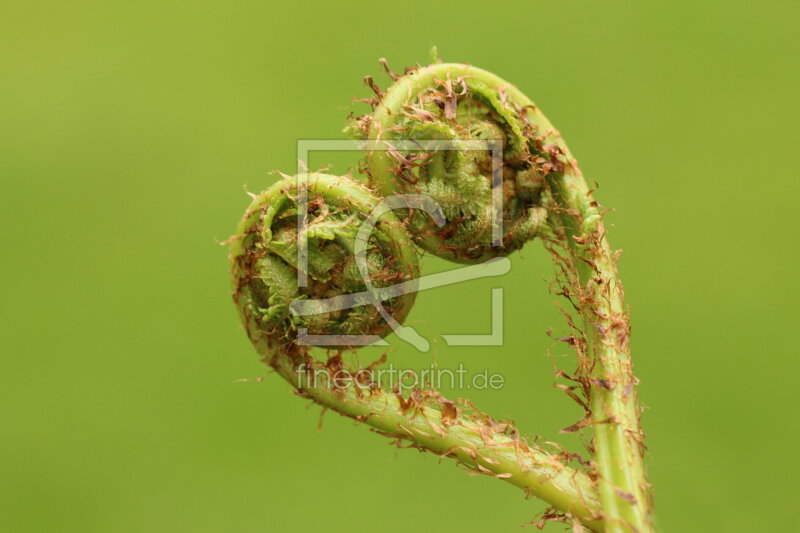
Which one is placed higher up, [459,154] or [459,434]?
[459,154]

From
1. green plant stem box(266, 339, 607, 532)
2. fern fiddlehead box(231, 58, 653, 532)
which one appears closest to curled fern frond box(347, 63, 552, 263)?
fern fiddlehead box(231, 58, 653, 532)

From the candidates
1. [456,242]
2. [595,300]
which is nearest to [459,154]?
[456,242]

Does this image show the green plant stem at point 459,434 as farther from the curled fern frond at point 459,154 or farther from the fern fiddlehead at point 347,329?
the curled fern frond at point 459,154

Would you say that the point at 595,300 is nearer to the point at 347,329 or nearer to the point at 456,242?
the point at 456,242

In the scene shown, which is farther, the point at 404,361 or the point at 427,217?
the point at 404,361

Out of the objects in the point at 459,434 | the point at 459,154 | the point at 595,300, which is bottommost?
the point at 459,434

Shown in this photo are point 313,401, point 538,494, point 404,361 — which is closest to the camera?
point 538,494

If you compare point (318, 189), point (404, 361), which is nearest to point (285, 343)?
point (318, 189)

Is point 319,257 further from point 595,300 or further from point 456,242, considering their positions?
point 595,300

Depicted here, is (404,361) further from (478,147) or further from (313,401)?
(478,147)
